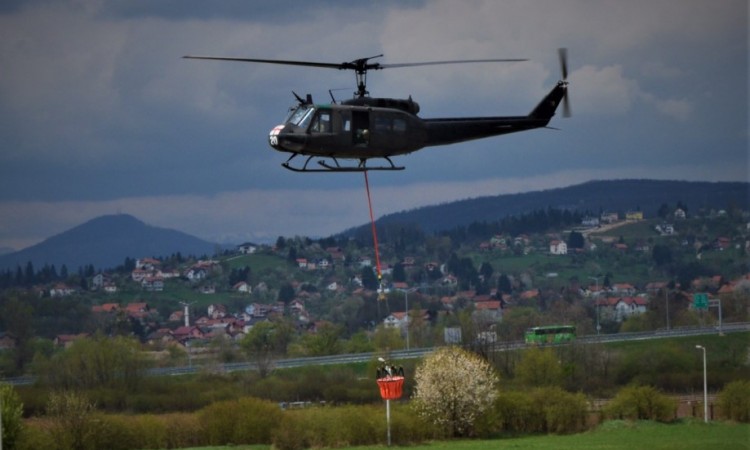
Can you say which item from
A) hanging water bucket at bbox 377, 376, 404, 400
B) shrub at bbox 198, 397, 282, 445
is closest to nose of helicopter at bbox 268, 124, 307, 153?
hanging water bucket at bbox 377, 376, 404, 400

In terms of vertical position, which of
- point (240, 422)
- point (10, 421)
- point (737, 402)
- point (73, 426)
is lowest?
point (737, 402)

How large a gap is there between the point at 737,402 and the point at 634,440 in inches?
419

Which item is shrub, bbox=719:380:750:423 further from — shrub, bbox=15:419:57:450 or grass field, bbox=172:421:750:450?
shrub, bbox=15:419:57:450

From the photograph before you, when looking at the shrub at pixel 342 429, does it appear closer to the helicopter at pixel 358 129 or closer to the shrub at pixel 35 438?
the shrub at pixel 35 438

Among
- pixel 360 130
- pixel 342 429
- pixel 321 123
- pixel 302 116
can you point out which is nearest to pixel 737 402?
pixel 342 429

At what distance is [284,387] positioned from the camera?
96.6 m

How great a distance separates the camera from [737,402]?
7481cm

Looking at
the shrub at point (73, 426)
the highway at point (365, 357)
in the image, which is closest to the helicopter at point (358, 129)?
the shrub at point (73, 426)

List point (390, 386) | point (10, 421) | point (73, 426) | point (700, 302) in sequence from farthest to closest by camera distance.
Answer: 1. point (700, 302)
2. point (73, 426)
3. point (10, 421)
4. point (390, 386)

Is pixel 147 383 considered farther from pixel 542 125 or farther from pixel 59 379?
pixel 542 125

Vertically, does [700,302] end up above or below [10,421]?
above

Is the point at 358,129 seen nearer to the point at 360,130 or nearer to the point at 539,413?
the point at 360,130

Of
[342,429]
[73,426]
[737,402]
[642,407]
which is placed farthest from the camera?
[642,407]

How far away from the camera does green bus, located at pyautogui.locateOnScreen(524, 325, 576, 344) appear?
118 metres
